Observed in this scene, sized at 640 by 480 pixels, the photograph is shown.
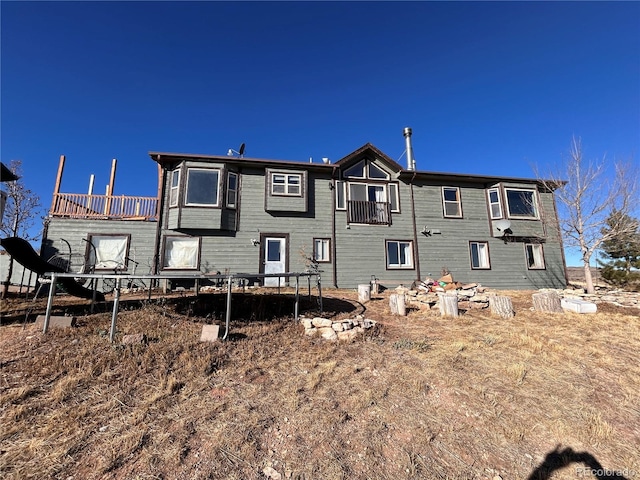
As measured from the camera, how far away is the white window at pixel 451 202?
1692 centimetres

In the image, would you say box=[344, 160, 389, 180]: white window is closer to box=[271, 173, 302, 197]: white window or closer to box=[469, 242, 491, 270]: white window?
box=[271, 173, 302, 197]: white window

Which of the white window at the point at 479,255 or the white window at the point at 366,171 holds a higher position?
the white window at the point at 366,171

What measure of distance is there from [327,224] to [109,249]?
10902 millimetres

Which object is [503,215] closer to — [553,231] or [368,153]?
[553,231]

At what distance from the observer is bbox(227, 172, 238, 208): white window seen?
1438 cm

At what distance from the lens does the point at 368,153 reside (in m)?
17.1

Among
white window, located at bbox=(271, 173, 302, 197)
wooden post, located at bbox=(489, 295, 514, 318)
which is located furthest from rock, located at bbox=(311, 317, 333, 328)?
white window, located at bbox=(271, 173, 302, 197)

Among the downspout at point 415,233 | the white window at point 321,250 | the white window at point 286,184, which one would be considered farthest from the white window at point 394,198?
the white window at point 286,184

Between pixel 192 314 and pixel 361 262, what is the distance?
9436 millimetres

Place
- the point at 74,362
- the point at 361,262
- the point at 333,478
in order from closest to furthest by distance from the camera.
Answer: the point at 333,478 → the point at 74,362 → the point at 361,262

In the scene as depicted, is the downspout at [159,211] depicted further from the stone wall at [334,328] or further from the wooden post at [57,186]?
the stone wall at [334,328]

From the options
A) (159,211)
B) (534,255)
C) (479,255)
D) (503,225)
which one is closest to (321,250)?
(159,211)

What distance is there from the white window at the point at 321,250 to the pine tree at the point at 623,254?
559 inches

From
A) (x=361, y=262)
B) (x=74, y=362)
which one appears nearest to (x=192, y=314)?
(x=74, y=362)
